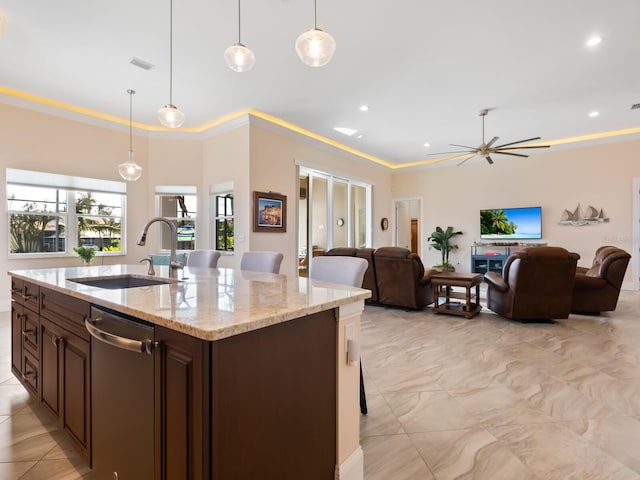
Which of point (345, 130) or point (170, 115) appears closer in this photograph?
point (170, 115)

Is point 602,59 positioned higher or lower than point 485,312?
higher

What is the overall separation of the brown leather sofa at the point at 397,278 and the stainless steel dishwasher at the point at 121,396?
140 inches

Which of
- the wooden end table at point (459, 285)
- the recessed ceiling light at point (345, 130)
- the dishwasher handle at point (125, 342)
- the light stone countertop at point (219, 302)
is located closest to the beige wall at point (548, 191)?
the recessed ceiling light at point (345, 130)

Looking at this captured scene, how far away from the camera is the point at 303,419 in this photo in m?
1.21

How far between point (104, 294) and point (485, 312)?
184 inches

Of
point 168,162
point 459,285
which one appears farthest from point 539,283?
point 168,162

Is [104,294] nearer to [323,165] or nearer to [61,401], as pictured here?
[61,401]

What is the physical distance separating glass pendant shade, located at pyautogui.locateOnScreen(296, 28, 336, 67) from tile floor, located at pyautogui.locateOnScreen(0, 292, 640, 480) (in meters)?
2.29

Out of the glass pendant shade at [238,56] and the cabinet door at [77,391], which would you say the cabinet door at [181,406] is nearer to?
the cabinet door at [77,391]

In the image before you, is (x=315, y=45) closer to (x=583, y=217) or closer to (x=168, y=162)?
(x=168, y=162)

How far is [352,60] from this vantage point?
376 centimetres

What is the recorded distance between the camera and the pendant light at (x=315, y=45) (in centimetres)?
208


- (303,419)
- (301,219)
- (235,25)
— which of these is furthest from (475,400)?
(301,219)

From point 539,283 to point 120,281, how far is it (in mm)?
4286
